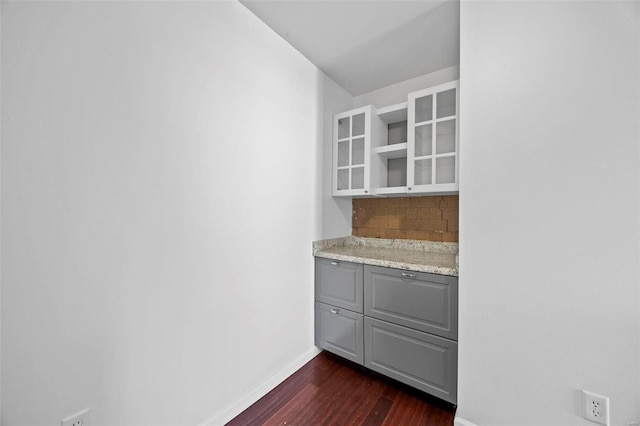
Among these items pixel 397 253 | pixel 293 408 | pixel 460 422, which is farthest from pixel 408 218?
pixel 293 408

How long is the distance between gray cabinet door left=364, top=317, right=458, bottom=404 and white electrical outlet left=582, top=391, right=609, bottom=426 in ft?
1.80

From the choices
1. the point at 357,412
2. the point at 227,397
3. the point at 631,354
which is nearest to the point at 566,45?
the point at 631,354

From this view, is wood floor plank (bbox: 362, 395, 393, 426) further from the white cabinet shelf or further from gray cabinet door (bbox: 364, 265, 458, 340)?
the white cabinet shelf

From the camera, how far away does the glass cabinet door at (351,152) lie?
224 centimetres

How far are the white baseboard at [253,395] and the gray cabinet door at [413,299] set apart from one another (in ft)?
2.28

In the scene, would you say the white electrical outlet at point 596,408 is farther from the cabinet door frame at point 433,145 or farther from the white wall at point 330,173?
the white wall at point 330,173

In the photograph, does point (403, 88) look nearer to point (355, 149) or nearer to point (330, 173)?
point (355, 149)

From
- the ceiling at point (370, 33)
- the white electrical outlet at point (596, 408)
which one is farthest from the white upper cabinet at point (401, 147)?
the white electrical outlet at point (596, 408)

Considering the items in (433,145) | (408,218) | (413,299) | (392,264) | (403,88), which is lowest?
(413,299)

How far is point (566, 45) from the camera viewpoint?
1.19 m

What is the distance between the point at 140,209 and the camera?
3.82ft

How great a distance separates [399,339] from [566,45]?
1875 mm

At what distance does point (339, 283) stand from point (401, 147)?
4.04 feet

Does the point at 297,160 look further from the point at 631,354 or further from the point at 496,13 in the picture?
the point at 631,354
